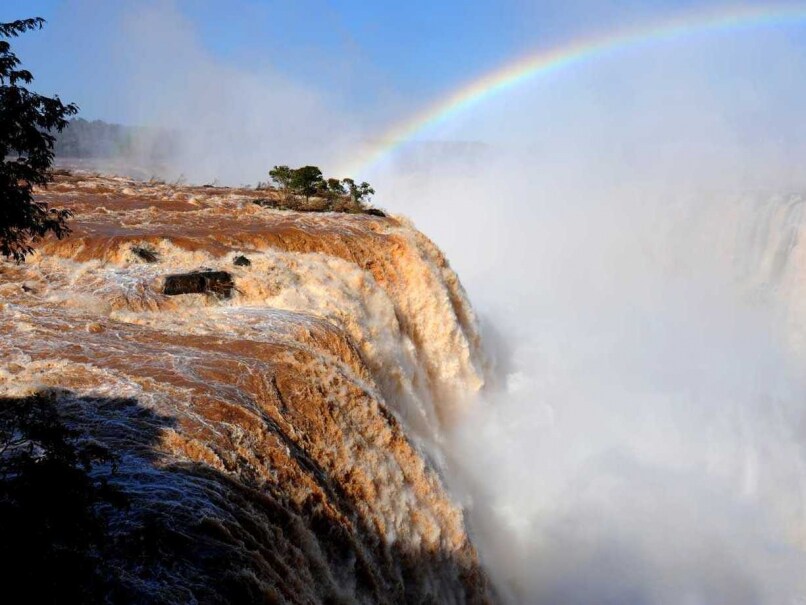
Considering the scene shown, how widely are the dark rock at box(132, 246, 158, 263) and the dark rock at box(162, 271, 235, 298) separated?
5.81 feet

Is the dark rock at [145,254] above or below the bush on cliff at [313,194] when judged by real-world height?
below

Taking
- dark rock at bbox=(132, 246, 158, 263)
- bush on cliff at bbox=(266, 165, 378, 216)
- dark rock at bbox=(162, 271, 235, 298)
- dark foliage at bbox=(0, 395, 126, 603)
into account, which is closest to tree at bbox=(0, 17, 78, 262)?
dark foliage at bbox=(0, 395, 126, 603)

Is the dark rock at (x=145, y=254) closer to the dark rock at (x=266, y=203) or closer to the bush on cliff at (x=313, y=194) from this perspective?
the dark rock at (x=266, y=203)

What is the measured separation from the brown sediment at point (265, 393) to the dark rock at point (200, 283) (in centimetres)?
14

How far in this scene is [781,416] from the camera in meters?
20.7

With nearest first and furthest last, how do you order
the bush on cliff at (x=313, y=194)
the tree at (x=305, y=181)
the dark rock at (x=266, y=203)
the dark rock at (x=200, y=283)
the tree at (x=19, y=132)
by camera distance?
the tree at (x=19, y=132)
the dark rock at (x=200, y=283)
the dark rock at (x=266, y=203)
the bush on cliff at (x=313, y=194)
the tree at (x=305, y=181)

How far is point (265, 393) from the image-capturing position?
6984 mm

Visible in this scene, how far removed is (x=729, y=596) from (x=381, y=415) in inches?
340

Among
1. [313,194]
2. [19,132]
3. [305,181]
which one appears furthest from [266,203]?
[19,132]

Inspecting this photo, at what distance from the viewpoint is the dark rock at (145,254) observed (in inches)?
453

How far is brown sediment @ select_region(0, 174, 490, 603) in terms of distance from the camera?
16.6 feet

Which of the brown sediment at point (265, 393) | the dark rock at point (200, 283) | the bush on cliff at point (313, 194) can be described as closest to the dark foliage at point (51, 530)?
the brown sediment at point (265, 393)

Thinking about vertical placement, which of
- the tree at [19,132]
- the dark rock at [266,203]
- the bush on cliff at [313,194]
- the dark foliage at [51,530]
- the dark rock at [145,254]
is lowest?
the dark foliage at [51,530]

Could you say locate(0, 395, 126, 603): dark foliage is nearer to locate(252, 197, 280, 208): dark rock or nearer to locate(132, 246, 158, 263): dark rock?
locate(132, 246, 158, 263): dark rock
